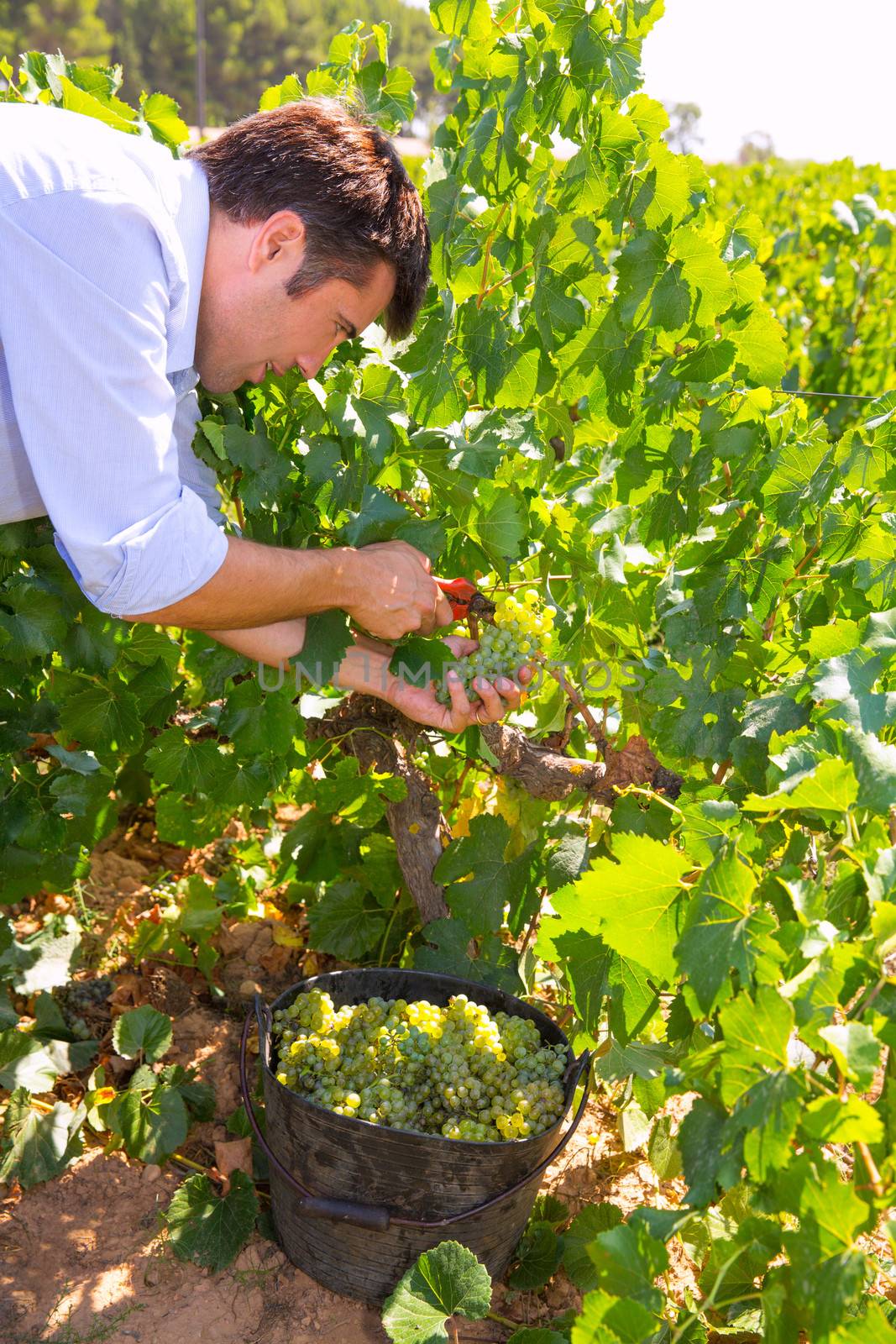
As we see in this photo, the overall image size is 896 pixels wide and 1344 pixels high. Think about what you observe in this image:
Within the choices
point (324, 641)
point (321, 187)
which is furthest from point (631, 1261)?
point (321, 187)

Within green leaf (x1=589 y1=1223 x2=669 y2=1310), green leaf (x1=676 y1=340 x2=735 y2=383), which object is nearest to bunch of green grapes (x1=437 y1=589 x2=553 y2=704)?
green leaf (x1=676 y1=340 x2=735 y2=383)

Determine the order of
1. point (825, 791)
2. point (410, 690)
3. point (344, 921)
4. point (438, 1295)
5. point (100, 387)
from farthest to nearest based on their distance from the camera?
point (344, 921) → point (410, 690) → point (438, 1295) → point (100, 387) → point (825, 791)

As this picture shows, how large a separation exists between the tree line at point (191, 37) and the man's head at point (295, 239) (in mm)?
40176

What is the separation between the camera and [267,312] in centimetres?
196

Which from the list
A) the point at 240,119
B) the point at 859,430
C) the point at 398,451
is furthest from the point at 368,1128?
the point at 240,119

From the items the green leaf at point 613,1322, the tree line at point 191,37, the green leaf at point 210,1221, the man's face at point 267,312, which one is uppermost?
the man's face at point 267,312

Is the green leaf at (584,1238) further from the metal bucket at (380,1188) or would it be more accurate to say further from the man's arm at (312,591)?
the man's arm at (312,591)

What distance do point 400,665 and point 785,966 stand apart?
3.55ft

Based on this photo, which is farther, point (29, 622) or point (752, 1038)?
point (29, 622)

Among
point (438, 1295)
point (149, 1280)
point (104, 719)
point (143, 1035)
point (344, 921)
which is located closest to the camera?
point (438, 1295)

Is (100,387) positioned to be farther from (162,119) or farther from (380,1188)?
(380,1188)

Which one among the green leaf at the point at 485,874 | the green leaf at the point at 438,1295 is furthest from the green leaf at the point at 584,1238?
the green leaf at the point at 485,874

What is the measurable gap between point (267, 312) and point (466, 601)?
0.69 metres

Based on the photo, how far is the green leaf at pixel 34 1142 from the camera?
2.29 meters
